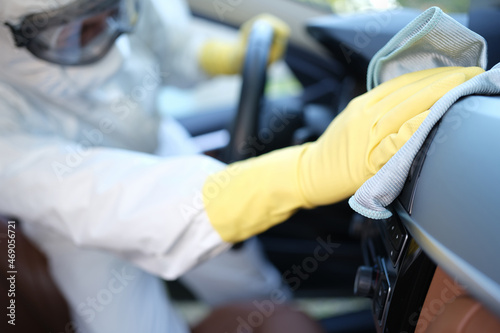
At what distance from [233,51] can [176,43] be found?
0.21m

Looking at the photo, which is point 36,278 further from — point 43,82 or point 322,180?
point 322,180

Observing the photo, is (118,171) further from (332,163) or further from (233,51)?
(233,51)

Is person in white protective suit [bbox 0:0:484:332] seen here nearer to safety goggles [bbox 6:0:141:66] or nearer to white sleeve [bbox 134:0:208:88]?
safety goggles [bbox 6:0:141:66]

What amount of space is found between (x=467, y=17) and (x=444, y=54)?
0.16 metres

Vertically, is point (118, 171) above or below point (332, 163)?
below

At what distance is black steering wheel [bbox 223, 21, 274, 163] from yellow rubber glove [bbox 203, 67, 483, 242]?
238 mm

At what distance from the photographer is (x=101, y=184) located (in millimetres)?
656

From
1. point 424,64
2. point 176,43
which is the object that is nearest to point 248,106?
point 424,64

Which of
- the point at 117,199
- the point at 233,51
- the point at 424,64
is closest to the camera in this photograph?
the point at 424,64

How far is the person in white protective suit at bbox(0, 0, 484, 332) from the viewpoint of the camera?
52 cm

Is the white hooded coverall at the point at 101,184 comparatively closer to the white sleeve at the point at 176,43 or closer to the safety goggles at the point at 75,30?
the safety goggles at the point at 75,30

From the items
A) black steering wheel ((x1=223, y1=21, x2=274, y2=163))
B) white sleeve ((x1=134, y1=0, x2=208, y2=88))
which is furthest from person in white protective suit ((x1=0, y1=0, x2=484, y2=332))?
white sleeve ((x1=134, y1=0, x2=208, y2=88))

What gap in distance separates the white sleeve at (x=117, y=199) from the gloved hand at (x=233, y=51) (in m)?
0.65

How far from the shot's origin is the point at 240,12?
54.9 inches
